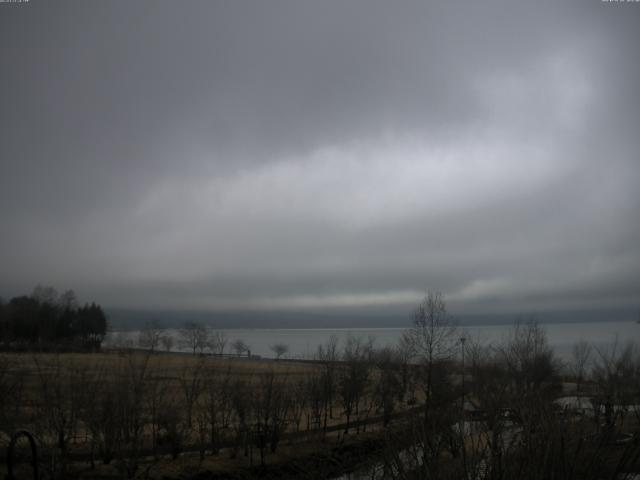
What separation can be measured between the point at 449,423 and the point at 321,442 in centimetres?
2453

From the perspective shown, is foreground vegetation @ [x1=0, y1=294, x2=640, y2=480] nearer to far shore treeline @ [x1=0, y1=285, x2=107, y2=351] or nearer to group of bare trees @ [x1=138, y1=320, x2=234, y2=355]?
far shore treeline @ [x1=0, y1=285, x2=107, y2=351]

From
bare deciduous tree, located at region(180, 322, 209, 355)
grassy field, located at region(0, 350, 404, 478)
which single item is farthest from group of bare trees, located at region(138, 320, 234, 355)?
grassy field, located at region(0, 350, 404, 478)

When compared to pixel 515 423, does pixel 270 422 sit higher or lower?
lower

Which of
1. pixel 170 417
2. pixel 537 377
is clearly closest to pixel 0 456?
pixel 170 417

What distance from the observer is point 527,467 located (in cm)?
897

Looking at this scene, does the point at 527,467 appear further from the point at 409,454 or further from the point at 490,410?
the point at 490,410

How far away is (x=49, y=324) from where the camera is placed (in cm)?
11562

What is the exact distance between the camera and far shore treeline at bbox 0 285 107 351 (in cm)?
10468

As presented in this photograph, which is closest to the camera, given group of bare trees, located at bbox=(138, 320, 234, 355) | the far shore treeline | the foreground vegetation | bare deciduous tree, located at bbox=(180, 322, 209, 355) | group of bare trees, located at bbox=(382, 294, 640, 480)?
group of bare trees, located at bbox=(382, 294, 640, 480)

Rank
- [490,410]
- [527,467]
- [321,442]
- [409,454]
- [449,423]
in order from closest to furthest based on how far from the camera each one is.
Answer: [527,467]
[409,454]
[449,423]
[490,410]
[321,442]

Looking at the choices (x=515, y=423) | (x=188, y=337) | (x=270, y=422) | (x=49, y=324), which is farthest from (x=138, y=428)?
(x=188, y=337)

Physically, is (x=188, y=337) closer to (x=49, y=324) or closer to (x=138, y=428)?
(x=49, y=324)

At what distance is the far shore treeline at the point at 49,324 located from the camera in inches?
4121

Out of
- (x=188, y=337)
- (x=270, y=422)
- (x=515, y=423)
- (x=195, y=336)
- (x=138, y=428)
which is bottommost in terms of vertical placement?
(x=188, y=337)
